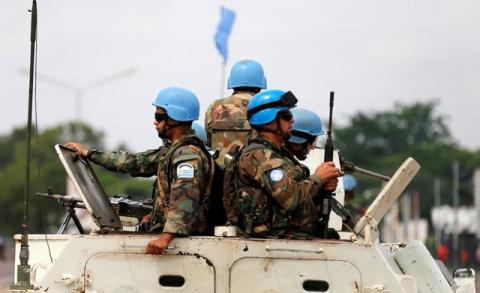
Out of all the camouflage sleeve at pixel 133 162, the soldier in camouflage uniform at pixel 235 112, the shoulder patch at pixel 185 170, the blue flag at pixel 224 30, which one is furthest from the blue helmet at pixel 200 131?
the blue flag at pixel 224 30

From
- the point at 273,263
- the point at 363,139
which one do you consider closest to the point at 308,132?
the point at 273,263

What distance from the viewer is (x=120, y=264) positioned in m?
8.44

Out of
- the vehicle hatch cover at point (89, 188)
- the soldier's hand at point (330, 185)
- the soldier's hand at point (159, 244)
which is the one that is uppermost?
the soldier's hand at point (330, 185)

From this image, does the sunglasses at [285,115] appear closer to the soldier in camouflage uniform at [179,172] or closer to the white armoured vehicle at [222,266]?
the soldier in camouflage uniform at [179,172]

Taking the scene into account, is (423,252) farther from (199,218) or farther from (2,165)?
(2,165)

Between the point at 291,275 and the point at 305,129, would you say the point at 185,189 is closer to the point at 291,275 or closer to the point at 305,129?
the point at 291,275

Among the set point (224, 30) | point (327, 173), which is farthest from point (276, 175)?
point (224, 30)

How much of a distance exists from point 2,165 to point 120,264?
142 m

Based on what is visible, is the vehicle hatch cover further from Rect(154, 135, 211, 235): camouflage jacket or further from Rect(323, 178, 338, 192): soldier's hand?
Rect(323, 178, 338, 192): soldier's hand

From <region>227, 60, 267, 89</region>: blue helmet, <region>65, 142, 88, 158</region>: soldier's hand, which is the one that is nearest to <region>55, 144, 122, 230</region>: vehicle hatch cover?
<region>65, 142, 88, 158</region>: soldier's hand

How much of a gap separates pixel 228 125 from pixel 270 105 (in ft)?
6.99

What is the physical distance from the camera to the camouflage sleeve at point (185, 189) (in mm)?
8445

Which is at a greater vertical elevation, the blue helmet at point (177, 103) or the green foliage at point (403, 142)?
the blue helmet at point (177, 103)

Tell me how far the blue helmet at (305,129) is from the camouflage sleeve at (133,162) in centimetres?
98
